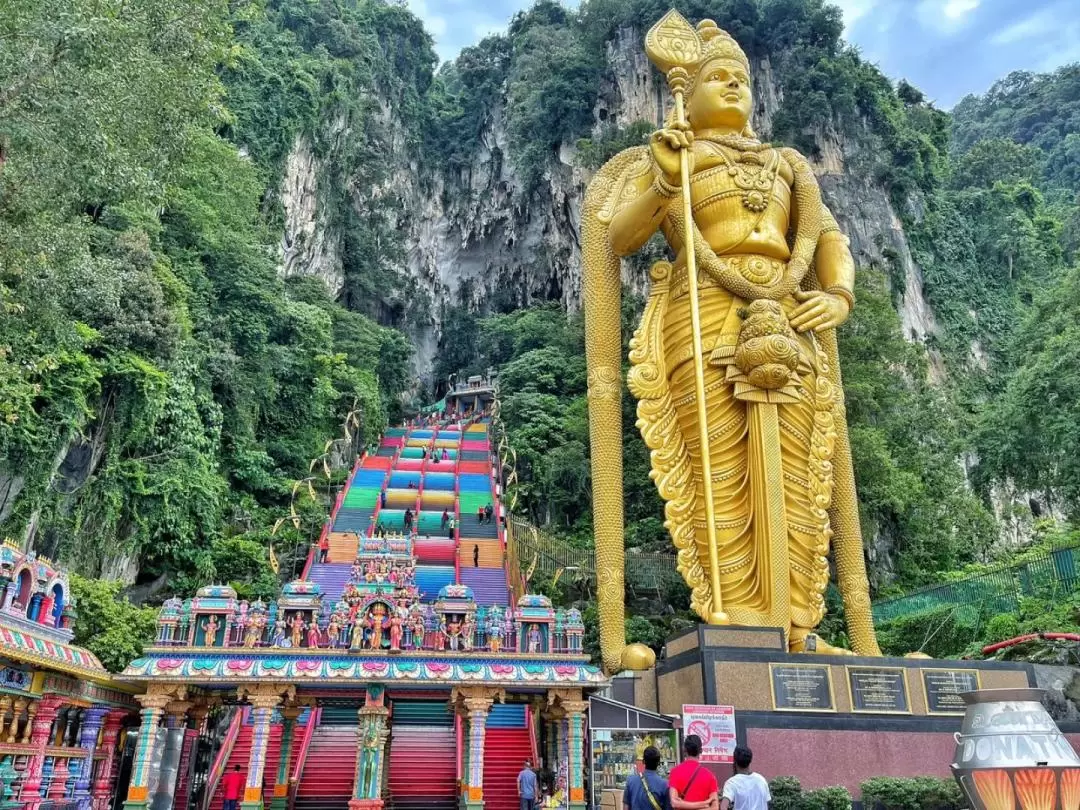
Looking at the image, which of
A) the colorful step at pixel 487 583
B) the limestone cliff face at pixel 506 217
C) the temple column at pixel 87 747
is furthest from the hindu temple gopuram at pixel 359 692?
the limestone cliff face at pixel 506 217

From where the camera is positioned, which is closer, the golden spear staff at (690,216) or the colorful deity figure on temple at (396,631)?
the colorful deity figure on temple at (396,631)

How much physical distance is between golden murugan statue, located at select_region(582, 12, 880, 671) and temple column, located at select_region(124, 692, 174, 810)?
3.14 meters

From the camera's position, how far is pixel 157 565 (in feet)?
41.5

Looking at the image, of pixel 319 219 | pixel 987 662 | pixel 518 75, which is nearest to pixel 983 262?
pixel 518 75

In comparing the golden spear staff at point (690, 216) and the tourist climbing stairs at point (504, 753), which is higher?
the golden spear staff at point (690, 216)

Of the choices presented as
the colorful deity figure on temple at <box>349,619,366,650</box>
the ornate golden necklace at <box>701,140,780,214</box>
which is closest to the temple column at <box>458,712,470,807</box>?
the colorful deity figure on temple at <box>349,619,366,650</box>

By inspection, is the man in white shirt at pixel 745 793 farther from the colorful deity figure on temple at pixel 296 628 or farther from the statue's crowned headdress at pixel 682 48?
the statue's crowned headdress at pixel 682 48

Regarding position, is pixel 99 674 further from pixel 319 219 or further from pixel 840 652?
pixel 319 219

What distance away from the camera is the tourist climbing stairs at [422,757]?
7.04m

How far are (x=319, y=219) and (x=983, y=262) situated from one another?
21.6 metres

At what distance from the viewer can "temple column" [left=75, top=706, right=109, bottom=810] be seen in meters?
5.62

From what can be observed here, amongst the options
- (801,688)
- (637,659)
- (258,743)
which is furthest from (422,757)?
(801,688)

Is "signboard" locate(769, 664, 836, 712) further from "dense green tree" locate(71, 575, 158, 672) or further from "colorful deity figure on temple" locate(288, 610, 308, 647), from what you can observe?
"dense green tree" locate(71, 575, 158, 672)

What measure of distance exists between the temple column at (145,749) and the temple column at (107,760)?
24.9 inches
